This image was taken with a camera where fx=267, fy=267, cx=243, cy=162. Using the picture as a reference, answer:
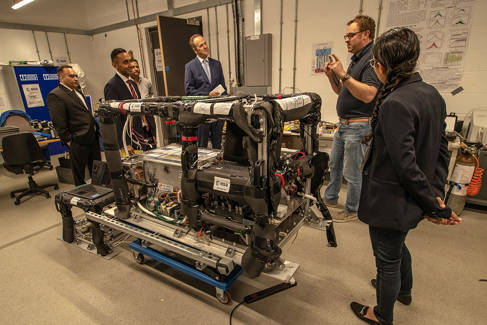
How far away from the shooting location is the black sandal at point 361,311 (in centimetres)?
161

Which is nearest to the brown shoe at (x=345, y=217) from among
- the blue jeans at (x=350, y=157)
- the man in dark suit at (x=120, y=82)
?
the blue jeans at (x=350, y=157)

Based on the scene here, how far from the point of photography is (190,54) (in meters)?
4.98

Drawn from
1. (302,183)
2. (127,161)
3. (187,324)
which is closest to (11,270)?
(127,161)

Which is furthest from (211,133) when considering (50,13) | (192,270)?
(50,13)

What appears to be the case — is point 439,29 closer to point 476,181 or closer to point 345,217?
point 476,181

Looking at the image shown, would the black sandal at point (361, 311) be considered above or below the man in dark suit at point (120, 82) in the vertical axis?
below

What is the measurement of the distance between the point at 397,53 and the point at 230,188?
97 centimetres

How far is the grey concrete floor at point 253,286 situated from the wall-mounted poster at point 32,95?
13.8ft

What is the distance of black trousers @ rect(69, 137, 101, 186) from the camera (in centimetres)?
307

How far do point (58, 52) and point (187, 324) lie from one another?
24.3 feet

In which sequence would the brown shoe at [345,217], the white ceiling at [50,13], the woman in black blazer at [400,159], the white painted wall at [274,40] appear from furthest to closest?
the white ceiling at [50,13] < the white painted wall at [274,40] < the brown shoe at [345,217] < the woman in black blazer at [400,159]

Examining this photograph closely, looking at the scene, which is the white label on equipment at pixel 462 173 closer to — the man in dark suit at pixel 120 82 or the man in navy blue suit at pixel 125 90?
the man in navy blue suit at pixel 125 90

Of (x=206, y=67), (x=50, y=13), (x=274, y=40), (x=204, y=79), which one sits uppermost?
(x=50, y=13)

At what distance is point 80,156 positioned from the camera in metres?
3.12
